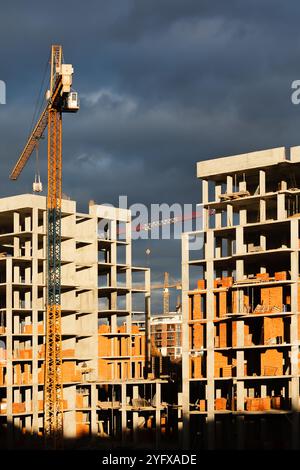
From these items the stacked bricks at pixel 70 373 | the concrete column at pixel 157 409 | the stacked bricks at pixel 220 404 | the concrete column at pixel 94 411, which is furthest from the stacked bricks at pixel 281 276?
the stacked bricks at pixel 70 373

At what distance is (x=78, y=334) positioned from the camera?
16662cm

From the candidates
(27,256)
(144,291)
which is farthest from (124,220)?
(27,256)

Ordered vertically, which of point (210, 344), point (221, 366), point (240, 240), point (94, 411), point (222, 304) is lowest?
point (94, 411)

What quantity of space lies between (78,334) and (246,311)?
129 feet

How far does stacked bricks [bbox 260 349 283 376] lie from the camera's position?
428 feet

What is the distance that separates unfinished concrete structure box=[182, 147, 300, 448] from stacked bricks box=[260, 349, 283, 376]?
113mm

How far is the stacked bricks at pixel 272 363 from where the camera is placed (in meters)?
130

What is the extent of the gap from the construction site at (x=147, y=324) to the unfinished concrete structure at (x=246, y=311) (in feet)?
0.54

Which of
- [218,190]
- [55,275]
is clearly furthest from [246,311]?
[55,275]

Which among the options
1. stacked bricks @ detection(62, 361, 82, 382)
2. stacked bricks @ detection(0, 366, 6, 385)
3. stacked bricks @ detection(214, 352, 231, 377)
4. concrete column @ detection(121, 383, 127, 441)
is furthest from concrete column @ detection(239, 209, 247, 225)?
stacked bricks @ detection(0, 366, 6, 385)

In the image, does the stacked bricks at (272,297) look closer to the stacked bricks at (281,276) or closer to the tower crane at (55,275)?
the stacked bricks at (281,276)

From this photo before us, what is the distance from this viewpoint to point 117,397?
16725 cm

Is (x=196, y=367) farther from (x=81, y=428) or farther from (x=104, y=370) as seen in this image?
(x=104, y=370)

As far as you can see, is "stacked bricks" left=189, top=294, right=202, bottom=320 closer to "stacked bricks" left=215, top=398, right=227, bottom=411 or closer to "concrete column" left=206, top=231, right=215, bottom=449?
"concrete column" left=206, top=231, right=215, bottom=449
